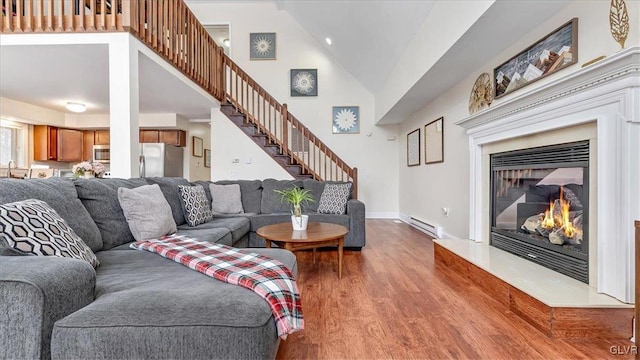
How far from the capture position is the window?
17.5ft

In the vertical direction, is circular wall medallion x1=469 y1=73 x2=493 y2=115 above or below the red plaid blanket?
above

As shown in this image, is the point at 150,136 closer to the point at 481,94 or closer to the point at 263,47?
the point at 263,47

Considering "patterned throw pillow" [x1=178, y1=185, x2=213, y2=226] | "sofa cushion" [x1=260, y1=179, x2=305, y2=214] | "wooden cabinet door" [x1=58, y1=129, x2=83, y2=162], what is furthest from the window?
"sofa cushion" [x1=260, y1=179, x2=305, y2=214]

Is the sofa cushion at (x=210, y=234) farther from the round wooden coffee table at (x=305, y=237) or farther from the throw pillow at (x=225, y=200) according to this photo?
the throw pillow at (x=225, y=200)

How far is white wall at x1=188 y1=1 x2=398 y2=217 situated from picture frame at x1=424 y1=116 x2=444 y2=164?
1695 mm

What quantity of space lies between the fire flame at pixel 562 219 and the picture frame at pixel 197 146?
6.68 metres

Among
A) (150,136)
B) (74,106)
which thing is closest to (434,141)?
(150,136)

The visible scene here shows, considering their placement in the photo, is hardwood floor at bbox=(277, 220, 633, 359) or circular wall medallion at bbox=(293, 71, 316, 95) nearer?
hardwood floor at bbox=(277, 220, 633, 359)

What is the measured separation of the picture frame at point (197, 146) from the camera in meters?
7.03

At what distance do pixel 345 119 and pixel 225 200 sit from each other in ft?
11.4

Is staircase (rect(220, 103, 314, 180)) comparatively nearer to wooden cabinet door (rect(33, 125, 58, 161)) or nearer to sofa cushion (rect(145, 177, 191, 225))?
sofa cushion (rect(145, 177, 191, 225))

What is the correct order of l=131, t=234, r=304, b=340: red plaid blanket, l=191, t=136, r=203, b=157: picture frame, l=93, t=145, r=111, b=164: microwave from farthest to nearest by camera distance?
l=191, t=136, r=203, b=157: picture frame → l=93, t=145, r=111, b=164: microwave → l=131, t=234, r=304, b=340: red plaid blanket

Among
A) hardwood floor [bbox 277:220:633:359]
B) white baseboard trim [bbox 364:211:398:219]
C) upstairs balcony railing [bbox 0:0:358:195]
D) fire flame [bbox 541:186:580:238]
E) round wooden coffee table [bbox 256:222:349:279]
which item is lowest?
hardwood floor [bbox 277:220:633:359]

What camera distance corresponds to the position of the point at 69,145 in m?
6.20
